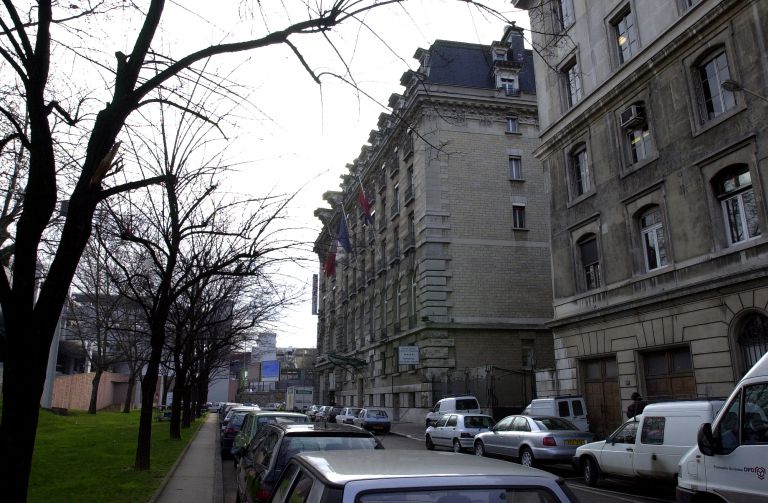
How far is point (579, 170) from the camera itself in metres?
24.2

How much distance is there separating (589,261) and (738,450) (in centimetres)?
1744

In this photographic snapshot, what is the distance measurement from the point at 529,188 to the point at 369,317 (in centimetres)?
1771

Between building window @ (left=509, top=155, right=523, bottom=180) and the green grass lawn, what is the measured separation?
976 inches

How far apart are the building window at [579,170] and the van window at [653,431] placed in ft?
43.4

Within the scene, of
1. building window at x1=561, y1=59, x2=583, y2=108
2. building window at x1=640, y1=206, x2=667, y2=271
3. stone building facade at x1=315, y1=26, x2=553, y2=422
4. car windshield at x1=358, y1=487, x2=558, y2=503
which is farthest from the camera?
stone building facade at x1=315, y1=26, x2=553, y2=422

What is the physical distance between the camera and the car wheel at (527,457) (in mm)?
15562

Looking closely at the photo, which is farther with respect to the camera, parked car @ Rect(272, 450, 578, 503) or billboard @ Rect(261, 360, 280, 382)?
billboard @ Rect(261, 360, 280, 382)

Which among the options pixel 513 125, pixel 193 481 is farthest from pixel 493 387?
pixel 193 481

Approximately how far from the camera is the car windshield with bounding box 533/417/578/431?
16000mm

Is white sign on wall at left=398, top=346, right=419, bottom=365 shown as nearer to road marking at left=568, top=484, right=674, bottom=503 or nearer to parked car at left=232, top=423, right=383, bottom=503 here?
road marking at left=568, top=484, right=674, bottom=503

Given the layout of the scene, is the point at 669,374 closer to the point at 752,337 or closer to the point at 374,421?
the point at 752,337

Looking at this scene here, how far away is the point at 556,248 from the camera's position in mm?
24875

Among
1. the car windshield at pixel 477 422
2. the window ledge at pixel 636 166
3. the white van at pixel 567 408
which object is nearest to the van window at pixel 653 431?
the white van at pixel 567 408

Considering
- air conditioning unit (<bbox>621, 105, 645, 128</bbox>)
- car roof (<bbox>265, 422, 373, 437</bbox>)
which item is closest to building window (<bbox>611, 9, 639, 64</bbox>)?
air conditioning unit (<bbox>621, 105, 645, 128</bbox>)
